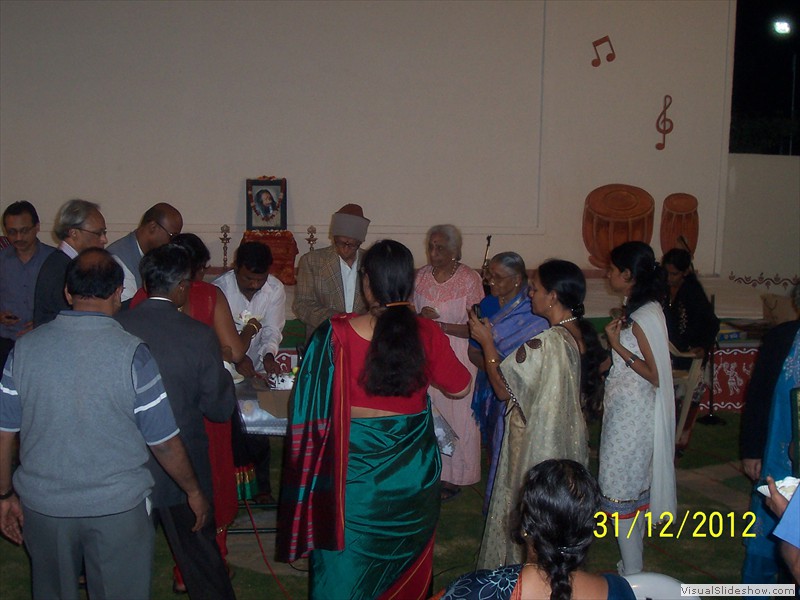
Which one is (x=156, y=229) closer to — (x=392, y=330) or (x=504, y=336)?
(x=504, y=336)

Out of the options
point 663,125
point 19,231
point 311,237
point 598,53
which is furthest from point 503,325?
point 663,125

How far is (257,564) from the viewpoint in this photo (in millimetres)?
3910

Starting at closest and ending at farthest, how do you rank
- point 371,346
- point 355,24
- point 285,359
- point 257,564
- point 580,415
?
point 371,346 → point 580,415 → point 257,564 → point 285,359 → point 355,24

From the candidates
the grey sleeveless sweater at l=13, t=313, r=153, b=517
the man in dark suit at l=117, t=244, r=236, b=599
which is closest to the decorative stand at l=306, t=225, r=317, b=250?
the man in dark suit at l=117, t=244, r=236, b=599

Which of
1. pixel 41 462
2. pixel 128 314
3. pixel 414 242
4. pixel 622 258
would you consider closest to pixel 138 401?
pixel 41 462

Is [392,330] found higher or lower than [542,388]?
higher

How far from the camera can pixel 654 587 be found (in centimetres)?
186

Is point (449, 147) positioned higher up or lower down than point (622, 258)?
higher up

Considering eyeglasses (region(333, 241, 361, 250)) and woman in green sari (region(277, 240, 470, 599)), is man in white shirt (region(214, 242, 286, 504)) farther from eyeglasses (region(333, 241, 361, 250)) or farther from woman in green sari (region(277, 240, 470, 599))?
woman in green sari (region(277, 240, 470, 599))

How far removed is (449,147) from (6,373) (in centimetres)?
888

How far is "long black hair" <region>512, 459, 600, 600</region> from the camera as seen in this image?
170 centimetres

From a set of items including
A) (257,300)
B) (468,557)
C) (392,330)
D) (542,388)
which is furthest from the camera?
(257,300)

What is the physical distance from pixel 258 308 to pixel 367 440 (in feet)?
5.93

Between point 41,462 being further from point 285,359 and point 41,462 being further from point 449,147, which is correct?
point 449,147
